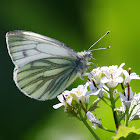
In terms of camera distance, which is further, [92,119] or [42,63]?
[42,63]

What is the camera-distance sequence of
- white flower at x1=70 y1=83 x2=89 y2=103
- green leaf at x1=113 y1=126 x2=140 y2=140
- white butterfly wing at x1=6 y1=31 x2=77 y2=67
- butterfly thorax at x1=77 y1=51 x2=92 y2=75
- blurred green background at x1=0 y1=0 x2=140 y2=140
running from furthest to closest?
1. blurred green background at x1=0 y1=0 x2=140 y2=140
2. butterfly thorax at x1=77 y1=51 x2=92 y2=75
3. white butterfly wing at x1=6 y1=31 x2=77 y2=67
4. white flower at x1=70 y1=83 x2=89 y2=103
5. green leaf at x1=113 y1=126 x2=140 y2=140

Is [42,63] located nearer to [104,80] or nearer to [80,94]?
[80,94]

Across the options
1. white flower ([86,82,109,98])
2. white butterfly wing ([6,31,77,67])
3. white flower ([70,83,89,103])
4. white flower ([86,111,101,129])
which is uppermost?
white butterfly wing ([6,31,77,67])

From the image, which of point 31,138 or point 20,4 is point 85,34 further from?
point 31,138

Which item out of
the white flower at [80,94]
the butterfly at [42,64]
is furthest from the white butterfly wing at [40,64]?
the white flower at [80,94]

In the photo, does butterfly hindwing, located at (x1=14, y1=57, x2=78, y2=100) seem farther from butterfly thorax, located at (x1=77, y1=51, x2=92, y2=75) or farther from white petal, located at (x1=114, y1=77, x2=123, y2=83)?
white petal, located at (x1=114, y1=77, x2=123, y2=83)

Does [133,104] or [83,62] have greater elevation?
[83,62]

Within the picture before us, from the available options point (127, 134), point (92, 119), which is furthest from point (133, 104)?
point (127, 134)

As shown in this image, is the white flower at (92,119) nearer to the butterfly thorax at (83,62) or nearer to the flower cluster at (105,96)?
the flower cluster at (105,96)

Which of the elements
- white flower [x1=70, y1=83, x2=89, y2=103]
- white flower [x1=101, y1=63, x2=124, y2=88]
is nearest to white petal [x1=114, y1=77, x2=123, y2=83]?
white flower [x1=101, y1=63, x2=124, y2=88]
